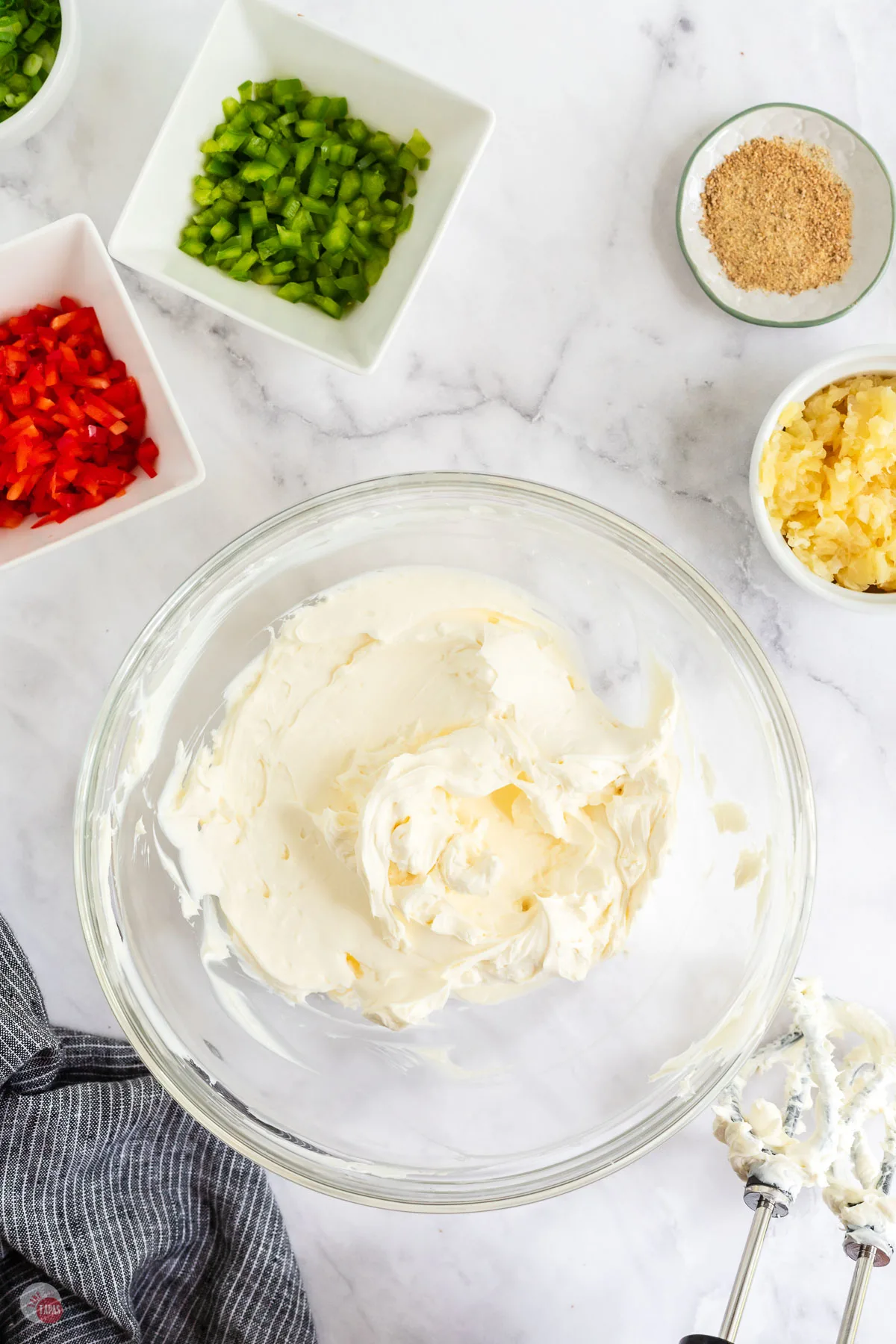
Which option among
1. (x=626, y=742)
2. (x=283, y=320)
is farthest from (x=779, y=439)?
(x=283, y=320)

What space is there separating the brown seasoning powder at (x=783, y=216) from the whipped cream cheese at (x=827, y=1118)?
90cm

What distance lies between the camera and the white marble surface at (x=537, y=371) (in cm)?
133

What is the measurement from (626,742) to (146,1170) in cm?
85

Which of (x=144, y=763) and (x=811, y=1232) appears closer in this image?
(x=144, y=763)

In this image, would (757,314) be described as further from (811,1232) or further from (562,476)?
(811,1232)

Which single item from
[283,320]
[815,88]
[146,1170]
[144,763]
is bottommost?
[146,1170]

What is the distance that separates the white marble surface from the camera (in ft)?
4.37

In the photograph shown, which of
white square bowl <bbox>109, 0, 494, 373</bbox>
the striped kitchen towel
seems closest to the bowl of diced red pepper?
white square bowl <bbox>109, 0, 494, 373</bbox>

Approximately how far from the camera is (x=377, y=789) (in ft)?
3.73

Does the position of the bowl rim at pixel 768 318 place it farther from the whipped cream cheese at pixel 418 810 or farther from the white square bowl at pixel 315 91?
the whipped cream cheese at pixel 418 810

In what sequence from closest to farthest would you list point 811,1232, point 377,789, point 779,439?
point 377,789
point 779,439
point 811,1232

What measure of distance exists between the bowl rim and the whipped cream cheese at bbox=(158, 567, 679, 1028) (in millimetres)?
484
